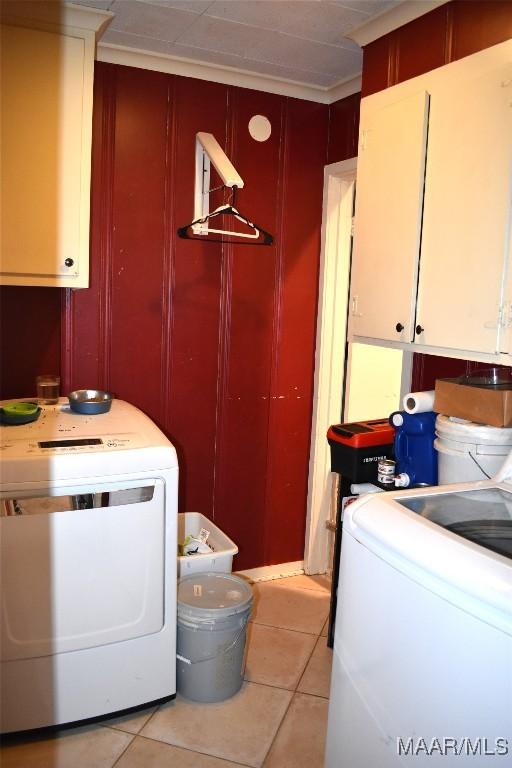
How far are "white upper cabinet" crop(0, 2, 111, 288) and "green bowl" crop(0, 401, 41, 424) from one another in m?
0.44

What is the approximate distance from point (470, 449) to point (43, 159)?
67.3 inches

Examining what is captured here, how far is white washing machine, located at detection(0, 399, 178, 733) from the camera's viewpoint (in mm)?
1958

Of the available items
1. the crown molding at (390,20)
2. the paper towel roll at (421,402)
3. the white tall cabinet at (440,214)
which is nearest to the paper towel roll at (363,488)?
the paper towel roll at (421,402)

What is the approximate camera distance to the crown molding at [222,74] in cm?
269

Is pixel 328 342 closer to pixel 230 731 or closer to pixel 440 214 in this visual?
pixel 440 214

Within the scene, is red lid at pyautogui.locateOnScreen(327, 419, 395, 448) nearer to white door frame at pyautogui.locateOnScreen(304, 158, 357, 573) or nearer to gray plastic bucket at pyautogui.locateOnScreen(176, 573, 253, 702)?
gray plastic bucket at pyautogui.locateOnScreen(176, 573, 253, 702)

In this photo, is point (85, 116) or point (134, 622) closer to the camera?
point (134, 622)

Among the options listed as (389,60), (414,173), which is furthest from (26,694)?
(389,60)

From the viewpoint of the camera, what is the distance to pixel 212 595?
239 centimetres

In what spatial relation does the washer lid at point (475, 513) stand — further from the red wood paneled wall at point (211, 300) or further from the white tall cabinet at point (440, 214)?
the red wood paneled wall at point (211, 300)

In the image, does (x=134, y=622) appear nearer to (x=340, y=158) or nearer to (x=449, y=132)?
(x=449, y=132)

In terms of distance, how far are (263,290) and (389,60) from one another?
115cm

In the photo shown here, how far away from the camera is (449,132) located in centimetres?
199
